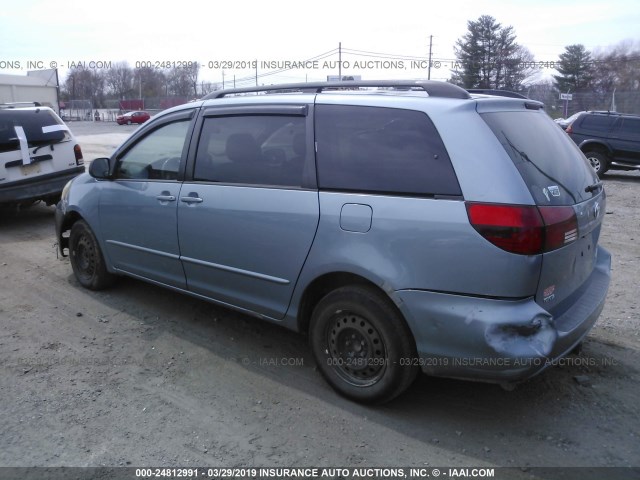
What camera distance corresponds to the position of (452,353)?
9.70 ft

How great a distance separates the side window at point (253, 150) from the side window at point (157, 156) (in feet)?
0.96

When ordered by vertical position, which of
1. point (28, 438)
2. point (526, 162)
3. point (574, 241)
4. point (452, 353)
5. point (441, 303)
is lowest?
point (28, 438)

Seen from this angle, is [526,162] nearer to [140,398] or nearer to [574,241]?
[574,241]

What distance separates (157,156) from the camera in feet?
15.3

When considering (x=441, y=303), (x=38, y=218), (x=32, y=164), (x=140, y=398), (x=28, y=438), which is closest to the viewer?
(x=441, y=303)

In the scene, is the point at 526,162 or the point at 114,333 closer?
the point at 526,162

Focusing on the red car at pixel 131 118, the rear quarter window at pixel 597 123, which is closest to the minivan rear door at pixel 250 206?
the rear quarter window at pixel 597 123

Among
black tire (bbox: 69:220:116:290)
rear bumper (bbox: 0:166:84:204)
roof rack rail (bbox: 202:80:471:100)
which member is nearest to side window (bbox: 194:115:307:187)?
roof rack rail (bbox: 202:80:471:100)

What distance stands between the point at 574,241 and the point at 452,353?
0.94 meters

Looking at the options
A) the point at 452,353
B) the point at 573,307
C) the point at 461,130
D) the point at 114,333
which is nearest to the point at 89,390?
the point at 114,333

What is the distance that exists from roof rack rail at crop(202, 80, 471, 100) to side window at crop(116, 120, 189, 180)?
0.40 metres

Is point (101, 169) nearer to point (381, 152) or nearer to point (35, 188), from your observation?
point (381, 152)

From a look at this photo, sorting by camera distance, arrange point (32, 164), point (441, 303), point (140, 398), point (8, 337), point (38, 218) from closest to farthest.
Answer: point (441, 303) → point (140, 398) → point (8, 337) → point (32, 164) → point (38, 218)

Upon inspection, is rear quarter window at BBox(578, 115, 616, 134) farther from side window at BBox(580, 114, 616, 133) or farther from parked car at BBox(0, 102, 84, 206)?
parked car at BBox(0, 102, 84, 206)
